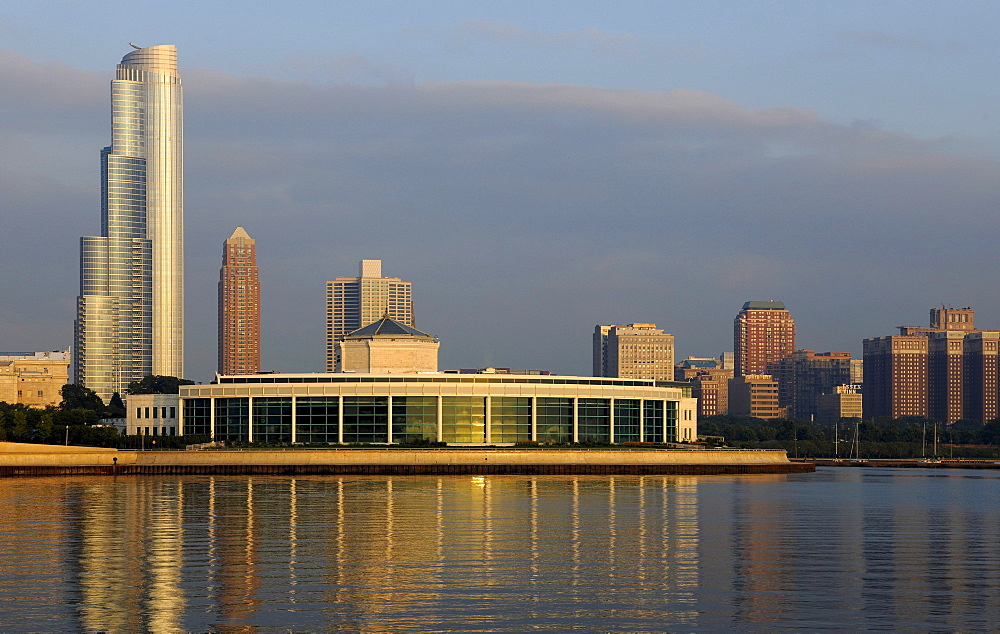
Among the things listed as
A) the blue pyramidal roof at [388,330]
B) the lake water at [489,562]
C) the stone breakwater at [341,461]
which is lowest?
the stone breakwater at [341,461]

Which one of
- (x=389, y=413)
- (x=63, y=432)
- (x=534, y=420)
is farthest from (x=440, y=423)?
(x=63, y=432)

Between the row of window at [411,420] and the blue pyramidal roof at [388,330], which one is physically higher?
the blue pyramidal roof at [388,330]

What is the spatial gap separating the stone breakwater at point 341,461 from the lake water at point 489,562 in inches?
1582

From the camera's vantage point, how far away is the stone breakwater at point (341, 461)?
458ft

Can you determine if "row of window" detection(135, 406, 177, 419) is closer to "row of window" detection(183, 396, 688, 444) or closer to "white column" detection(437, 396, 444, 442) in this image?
"row of window" detection(183, 396, 688, 444)

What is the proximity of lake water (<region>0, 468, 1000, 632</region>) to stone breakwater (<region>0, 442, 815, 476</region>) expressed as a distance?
40173mm

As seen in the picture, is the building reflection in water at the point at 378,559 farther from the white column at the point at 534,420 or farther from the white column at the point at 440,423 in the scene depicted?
the white column at the point at 534,420

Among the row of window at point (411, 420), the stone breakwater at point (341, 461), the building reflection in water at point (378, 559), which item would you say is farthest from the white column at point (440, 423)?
the building reflection in water at point (378, 559)

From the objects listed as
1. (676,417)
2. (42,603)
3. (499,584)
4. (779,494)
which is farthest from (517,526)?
(676,417)

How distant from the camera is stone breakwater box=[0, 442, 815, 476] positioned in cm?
13975

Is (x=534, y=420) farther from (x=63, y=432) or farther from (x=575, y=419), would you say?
(x=63, y=432)

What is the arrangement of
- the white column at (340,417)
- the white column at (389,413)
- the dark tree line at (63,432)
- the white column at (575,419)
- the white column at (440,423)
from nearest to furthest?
the white column at (389,413) < the white column at (440,423) < the white column at (340,417) < the dark tree line at (63,432) < the white column at (575,419)

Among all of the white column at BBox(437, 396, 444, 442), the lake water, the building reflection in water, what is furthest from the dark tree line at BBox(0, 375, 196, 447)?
the building reflection in water

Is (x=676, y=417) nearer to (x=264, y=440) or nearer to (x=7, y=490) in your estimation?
(x=264, y=440)
